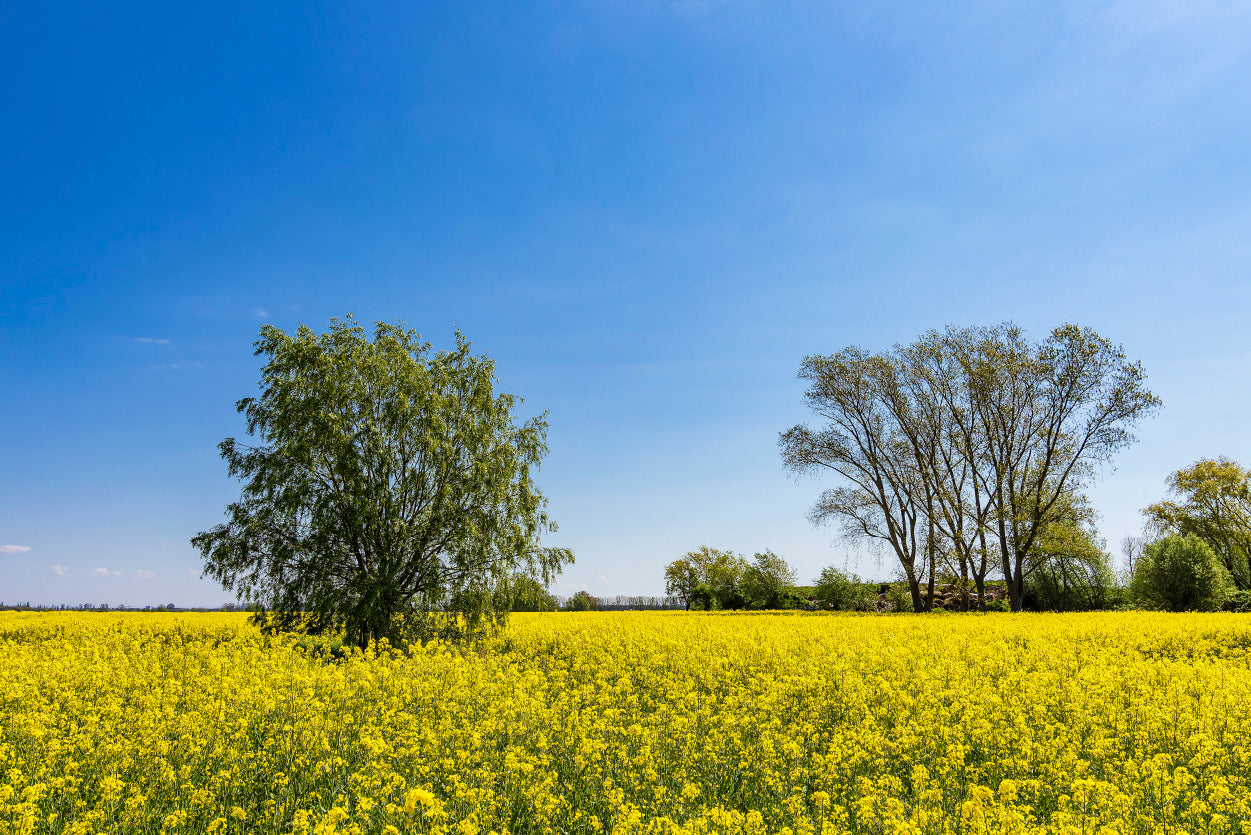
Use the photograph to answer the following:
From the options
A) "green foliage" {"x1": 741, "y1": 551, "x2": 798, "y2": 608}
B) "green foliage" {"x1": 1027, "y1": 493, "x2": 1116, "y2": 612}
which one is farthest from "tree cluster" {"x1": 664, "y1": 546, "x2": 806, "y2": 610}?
"green foliage" {"x1": 1027, "y1": 493, "x2": 1116, "y2": 612}

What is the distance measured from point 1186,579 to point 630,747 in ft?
127

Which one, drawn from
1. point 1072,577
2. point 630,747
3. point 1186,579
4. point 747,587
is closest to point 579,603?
point 747,587

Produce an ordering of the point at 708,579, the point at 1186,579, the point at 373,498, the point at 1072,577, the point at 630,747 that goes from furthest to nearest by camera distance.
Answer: the point at 708,579, the point at 1072,577, the point at 1186,579, the point at 373,498, the point at 630,747

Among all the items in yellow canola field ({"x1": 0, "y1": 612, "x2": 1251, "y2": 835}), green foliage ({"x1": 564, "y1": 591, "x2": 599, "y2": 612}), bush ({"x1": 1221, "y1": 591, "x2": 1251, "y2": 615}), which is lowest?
green foliage ({"x1": 564, "y1": 591, "x2": 599, "y2": 612})

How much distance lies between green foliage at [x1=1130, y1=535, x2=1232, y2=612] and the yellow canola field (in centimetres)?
2864

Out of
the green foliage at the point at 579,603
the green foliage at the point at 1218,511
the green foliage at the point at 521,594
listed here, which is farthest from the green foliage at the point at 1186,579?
the green foliage at the point at 579,603

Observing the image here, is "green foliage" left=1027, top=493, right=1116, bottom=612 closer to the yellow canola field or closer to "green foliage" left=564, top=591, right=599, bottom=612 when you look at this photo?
the yellow canola field

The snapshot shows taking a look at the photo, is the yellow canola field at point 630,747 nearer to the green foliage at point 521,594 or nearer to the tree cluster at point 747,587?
the green foliage at point 521,594

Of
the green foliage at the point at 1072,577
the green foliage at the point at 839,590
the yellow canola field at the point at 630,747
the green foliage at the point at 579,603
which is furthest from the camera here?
the green foliage at the point at 579,603

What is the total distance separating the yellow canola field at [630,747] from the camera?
16.2 feet

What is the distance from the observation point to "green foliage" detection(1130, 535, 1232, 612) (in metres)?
32.0

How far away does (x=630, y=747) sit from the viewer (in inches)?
262

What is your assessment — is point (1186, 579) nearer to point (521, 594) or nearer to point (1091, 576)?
point (1091, 576)

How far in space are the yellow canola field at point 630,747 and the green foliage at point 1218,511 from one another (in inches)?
1687
